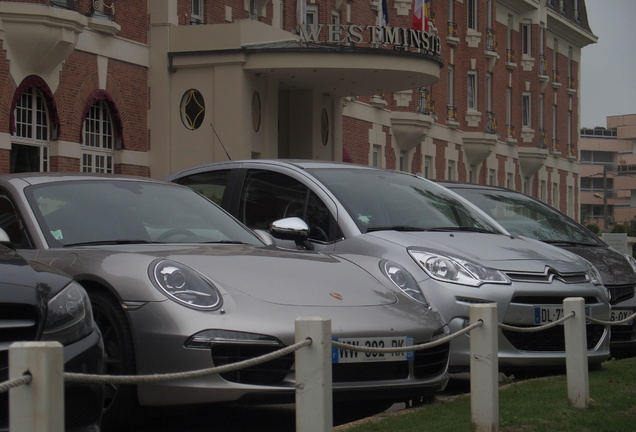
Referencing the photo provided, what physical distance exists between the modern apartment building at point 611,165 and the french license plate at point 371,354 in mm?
155717

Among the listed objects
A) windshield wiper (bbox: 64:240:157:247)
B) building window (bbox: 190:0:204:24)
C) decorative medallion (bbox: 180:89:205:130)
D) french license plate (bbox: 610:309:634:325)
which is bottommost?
french license plate (bbox: 610:309:634:325)

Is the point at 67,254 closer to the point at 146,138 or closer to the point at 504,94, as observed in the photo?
the point at 146,138

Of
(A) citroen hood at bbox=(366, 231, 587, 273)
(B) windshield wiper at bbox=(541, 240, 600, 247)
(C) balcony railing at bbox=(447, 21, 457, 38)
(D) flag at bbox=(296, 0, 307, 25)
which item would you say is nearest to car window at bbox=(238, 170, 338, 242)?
(A) citroen hood at bbox=(366, 231, 587, 273)

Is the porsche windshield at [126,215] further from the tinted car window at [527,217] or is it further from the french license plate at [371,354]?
the tinted car window at [527,217]

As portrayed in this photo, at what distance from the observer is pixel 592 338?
34.7 feet

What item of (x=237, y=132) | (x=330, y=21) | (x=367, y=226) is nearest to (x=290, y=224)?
(x=367, y=226)

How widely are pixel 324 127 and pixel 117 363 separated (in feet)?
91.2

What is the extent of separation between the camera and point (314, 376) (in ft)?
18.5

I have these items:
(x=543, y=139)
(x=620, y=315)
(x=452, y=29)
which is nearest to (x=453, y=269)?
(x=620, y=315)

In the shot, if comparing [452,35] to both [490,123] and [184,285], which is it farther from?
[184,285]

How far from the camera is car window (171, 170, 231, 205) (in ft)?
36.0

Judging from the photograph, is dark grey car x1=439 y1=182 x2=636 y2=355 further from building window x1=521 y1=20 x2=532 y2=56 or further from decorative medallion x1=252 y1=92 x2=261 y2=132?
building window x1=521 y1=20 x2=532 y2=56

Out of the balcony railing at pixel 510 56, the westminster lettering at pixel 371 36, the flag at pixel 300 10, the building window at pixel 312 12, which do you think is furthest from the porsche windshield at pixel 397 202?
the balcony railing at pixel 510 56

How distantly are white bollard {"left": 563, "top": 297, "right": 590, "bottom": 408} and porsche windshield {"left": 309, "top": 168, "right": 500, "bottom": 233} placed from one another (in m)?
1.91
